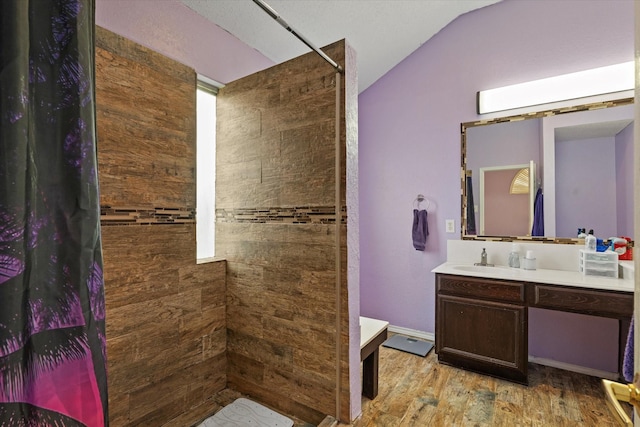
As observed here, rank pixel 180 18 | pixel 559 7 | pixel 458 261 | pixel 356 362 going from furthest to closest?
pixel 458 261
pixel 559 7
pixel 180 18
pixel 356 362

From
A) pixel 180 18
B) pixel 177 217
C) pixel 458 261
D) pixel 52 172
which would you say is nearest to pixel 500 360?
pixel 458 261

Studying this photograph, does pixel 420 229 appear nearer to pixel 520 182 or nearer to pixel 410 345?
pixel 520 182

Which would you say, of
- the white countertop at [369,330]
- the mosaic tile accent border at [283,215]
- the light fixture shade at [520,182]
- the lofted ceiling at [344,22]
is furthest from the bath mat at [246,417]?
the lofted ceiling at [344,22]

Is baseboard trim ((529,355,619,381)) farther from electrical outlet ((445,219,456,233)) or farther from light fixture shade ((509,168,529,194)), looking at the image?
light fixture shade ((509,168,529,194))

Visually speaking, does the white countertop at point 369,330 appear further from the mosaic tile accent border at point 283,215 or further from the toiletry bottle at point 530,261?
the toiletry bottle at point 530,261

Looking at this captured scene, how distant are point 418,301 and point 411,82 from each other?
2156 mm

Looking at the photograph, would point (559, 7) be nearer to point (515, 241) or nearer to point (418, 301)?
point (515, 241)

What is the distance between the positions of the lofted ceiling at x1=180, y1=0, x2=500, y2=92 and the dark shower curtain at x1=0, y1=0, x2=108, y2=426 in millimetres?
1701

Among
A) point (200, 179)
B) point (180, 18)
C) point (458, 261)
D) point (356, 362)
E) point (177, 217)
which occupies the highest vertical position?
point (180, 18)

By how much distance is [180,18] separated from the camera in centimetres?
199

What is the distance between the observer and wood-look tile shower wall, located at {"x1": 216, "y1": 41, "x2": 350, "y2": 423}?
1729mm

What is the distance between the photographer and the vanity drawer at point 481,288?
2164 mm

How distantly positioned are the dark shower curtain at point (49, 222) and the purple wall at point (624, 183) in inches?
115

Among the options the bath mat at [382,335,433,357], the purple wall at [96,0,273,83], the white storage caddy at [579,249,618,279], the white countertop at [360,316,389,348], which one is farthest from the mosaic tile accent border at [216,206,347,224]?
the white storage caddy at [579,249,618,279]
